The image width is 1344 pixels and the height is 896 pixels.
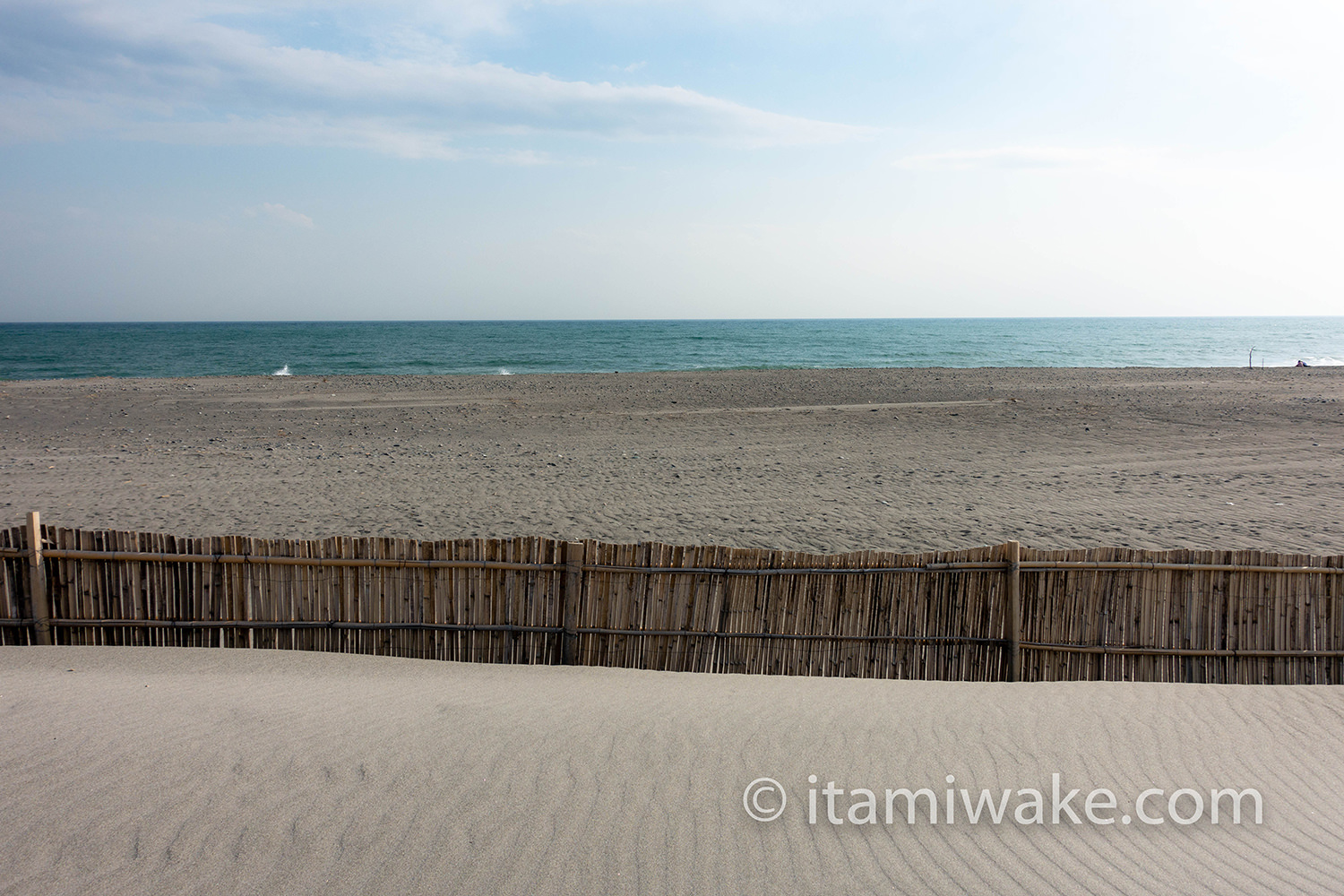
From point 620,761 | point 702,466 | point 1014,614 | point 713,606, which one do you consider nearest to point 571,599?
point 713,606

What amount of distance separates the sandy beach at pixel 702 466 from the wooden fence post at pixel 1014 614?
115 inches

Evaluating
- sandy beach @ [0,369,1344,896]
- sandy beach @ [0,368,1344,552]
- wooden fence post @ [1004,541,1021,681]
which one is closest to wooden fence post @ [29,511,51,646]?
sandy beach @ [0,369,1344,896]

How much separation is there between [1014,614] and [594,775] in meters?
3.13

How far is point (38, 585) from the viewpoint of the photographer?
5.16m

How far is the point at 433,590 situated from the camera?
5184 mm

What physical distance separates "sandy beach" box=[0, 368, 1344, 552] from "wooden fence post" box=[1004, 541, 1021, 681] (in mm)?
2931

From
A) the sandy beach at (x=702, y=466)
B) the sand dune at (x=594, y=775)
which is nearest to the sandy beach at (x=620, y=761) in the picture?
the sand dune at (x=594, y=775)

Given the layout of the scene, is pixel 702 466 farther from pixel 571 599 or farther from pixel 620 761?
pixel 620 761

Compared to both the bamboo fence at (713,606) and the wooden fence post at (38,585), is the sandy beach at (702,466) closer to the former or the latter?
the bamboo fence at (713,606)

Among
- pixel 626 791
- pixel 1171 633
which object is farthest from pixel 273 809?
pixel 1171 633

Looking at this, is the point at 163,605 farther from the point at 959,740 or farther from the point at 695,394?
the point at 695,394

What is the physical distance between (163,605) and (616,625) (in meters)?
3.22

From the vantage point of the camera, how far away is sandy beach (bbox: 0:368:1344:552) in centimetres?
896

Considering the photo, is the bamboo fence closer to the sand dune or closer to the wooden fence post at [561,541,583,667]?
the wooden fence post at [561,541,583,667]
